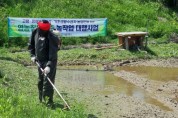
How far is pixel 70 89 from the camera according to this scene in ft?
41.0

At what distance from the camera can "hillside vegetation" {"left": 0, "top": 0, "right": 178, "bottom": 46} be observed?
76.5 feet

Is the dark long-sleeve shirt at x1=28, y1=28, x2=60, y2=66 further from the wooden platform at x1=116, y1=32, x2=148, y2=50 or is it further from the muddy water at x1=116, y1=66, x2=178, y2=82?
the wooden platform at x1=116, y1=32, x2=148, y2=50

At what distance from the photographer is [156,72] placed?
16078 mm

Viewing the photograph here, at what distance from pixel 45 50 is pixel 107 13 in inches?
639

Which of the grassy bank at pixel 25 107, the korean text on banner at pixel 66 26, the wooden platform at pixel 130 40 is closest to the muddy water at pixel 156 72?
the wooden platform at pixel 130 40

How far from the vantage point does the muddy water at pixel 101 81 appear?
492 inches

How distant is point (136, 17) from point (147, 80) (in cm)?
1190

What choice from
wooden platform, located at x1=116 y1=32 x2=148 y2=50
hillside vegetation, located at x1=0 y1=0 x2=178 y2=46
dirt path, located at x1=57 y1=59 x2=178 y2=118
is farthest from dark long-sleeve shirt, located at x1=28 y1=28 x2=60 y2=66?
hillside vegetation, located at x1=0 y1=0 x2=178 y2=46

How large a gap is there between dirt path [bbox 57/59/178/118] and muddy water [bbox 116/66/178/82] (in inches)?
25.6

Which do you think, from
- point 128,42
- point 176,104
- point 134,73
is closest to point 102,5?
point 128,42

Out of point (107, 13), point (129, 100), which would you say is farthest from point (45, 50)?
point (107, 13)

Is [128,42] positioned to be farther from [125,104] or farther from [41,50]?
[41,50]

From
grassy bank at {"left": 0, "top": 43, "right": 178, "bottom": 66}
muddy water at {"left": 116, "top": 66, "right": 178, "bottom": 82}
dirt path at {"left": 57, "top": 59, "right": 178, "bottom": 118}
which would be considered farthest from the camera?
grassy bank at {"left": 0, "top": 43, "right": 178, "bottom": 66}

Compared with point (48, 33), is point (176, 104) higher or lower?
lower
